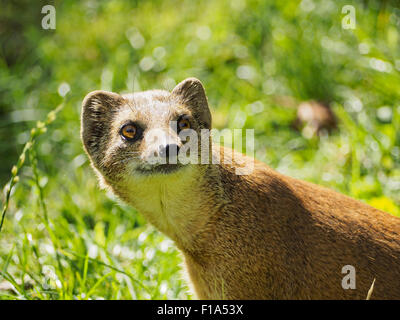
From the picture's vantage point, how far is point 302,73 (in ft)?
27.1

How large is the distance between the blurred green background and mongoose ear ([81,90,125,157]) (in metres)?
0.91

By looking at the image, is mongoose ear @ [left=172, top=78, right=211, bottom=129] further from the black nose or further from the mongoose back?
the black nose

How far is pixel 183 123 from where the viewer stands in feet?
14.0

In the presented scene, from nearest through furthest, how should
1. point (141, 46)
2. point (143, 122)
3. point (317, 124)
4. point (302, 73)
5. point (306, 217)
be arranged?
point (143, 122)
point (306, 217)
point (317, 124)
point (302, 73)
point (141, 46)

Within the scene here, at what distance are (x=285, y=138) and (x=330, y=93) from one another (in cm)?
105

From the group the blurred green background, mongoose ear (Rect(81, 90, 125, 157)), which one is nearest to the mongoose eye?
mongoose ear (Rect(81, 90, 125, 157))

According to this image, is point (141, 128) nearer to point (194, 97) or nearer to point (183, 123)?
point (183, 123)

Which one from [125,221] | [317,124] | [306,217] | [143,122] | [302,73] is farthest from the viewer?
[302,73]

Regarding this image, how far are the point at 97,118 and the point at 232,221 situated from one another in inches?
56.5

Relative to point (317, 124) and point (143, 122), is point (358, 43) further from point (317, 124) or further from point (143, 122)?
point (143, 122)

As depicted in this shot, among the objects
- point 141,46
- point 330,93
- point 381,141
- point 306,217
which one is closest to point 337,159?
point 381,141

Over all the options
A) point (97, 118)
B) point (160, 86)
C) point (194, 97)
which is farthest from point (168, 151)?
point (160, 86)

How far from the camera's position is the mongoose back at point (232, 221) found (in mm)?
4191

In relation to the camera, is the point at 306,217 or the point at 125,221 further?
the point at 125,221
